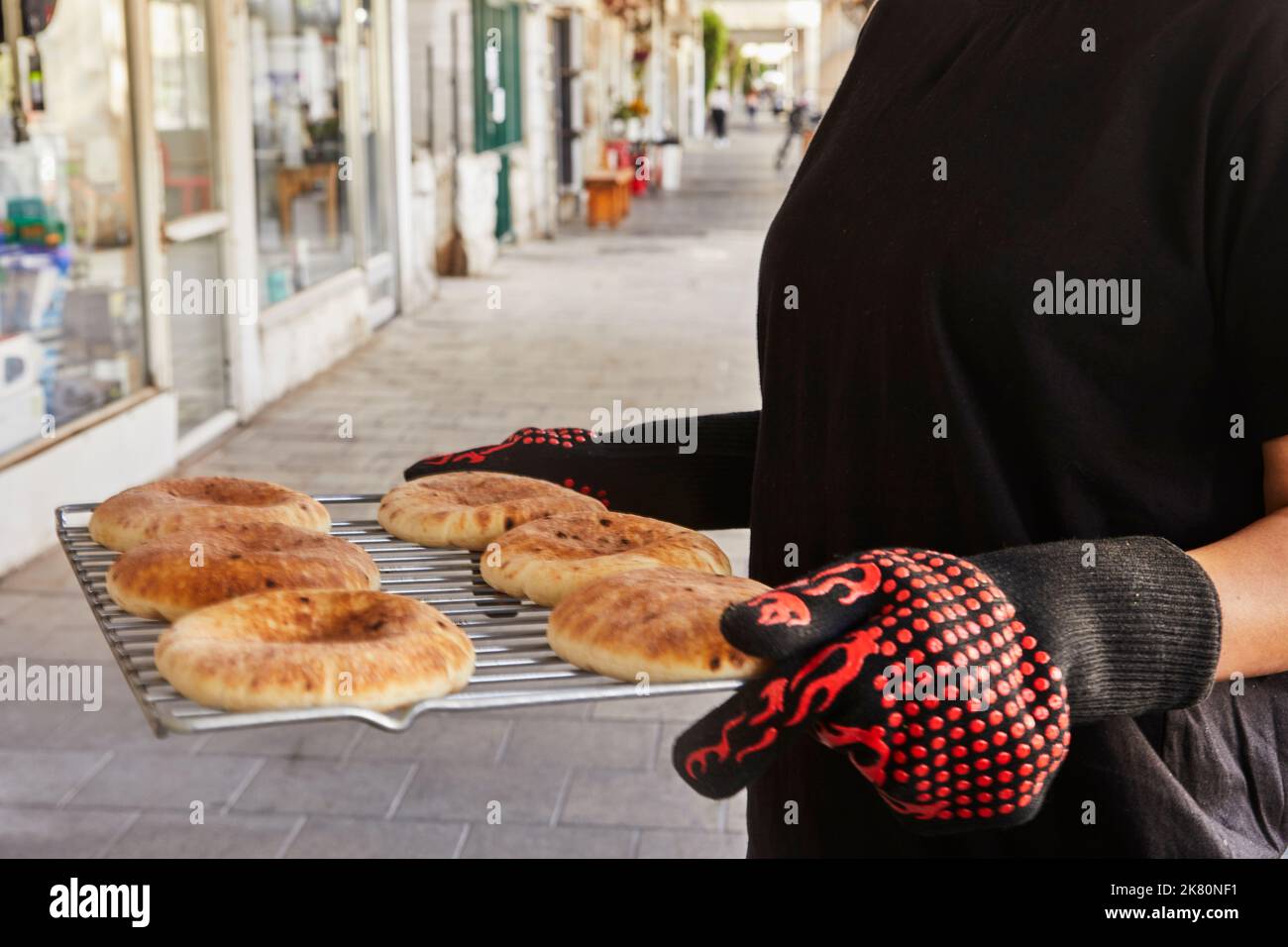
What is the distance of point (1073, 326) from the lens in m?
1.38

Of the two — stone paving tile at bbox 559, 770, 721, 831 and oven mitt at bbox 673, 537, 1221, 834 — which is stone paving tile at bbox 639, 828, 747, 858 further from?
oven mitt at bbox 673, 537, 1221, 834

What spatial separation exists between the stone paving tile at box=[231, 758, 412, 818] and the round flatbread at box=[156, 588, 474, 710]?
2326 millimetres

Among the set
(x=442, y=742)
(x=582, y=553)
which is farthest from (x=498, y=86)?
(x=582, y=553)

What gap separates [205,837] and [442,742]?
31.9 inches

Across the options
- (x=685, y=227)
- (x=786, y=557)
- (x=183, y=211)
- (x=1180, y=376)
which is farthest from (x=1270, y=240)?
(x=685, y=227)

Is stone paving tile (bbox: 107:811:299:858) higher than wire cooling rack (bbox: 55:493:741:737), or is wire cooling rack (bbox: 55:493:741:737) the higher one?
wire cooling rack (bbox: 55:493:741:737)

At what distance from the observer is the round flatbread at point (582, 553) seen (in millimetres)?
1643

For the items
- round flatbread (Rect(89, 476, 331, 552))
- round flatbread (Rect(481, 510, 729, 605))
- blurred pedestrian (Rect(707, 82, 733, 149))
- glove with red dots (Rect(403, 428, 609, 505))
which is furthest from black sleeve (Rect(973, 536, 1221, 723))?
blurred pedestrian (Rect(707, 82, 733, 149))

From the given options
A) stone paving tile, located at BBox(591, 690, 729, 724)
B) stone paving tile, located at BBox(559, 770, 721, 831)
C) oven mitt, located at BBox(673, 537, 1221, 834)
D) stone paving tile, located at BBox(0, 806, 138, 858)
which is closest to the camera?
oven mitt, located at BBox(673, 537, 1221, 834)

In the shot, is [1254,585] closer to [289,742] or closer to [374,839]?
[374,839]

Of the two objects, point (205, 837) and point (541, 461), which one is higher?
point (541, 461)

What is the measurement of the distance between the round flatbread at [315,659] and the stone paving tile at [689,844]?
2.17m

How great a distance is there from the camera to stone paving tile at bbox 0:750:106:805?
372 cm
